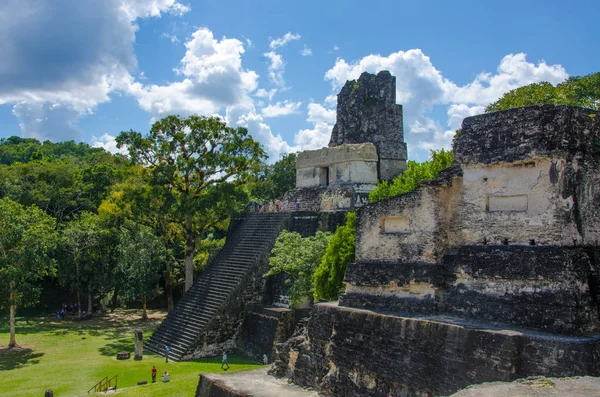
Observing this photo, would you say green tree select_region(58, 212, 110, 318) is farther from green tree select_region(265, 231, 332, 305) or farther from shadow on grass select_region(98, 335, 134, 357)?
green tree select_region(265, 231, 332, 305)

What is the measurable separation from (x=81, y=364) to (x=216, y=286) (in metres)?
5.09

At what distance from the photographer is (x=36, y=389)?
45.2 ft

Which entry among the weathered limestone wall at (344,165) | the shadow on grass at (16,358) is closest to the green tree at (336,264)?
the weathered limestone wall at (344,165)

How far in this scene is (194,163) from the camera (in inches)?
850

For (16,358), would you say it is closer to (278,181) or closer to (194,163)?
(194,163)

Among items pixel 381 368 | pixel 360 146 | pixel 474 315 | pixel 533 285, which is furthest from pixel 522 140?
pixel 360 146

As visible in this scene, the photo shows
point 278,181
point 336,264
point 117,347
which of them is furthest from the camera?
point 278,181

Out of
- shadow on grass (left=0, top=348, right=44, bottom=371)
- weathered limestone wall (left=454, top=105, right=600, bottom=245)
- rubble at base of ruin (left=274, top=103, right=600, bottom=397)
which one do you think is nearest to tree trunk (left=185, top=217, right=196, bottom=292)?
shadow on grass (left=0, top=348, right=44, bottom=371)

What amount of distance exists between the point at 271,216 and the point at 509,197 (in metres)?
13.8

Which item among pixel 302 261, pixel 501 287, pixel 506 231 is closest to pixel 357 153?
pixel 302 261

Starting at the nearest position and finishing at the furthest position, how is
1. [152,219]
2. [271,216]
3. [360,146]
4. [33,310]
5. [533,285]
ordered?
[533,285] → [360,146] → [271,216] → [152,219] → [33,310]

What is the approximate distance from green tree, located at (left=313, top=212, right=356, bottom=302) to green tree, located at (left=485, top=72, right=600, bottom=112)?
24.2 feet

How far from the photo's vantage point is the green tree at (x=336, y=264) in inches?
524

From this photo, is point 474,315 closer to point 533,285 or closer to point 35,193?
point 533,285
